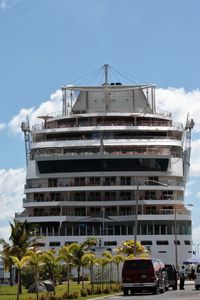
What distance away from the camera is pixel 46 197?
80.1 metres

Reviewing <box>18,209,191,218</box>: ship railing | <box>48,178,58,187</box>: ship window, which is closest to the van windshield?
<box>18,209,191,218</box>: ship railing

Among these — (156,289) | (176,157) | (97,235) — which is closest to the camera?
(156,289)

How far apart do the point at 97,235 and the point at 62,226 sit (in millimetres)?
3768

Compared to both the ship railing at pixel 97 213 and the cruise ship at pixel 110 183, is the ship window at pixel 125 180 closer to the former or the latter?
the cruise ship at pixel 110 183

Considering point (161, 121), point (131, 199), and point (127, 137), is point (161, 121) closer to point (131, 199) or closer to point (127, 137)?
point (127, 137)

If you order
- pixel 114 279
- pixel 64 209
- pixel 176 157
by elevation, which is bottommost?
pixel 114 279

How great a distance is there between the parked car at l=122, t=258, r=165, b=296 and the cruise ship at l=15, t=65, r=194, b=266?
29981 mm

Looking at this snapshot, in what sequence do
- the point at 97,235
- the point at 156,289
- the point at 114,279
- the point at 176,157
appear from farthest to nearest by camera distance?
1. the point at 176,157
2. the point at 97,235
3. the point at 114,279
4. the point at 156,289

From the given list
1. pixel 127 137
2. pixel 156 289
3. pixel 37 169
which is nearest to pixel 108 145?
pixel 127 137

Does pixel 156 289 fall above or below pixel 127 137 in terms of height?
below

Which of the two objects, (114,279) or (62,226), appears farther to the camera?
(62,226)

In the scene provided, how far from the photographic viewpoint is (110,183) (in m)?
79.2

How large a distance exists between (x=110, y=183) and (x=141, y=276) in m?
37.8

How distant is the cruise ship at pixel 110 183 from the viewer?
76312 millimetres
